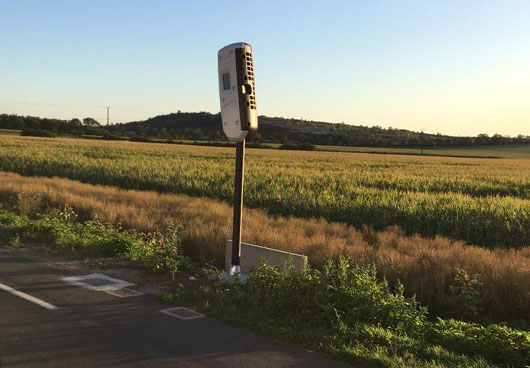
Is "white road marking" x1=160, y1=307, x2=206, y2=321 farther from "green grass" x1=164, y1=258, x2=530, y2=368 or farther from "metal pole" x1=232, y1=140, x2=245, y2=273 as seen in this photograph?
"metal pole" x1=232, y1=140, x2=245, y2=273

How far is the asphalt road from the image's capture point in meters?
4.29

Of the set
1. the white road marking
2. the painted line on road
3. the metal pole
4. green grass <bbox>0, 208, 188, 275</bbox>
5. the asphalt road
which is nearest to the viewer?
the asphalt road

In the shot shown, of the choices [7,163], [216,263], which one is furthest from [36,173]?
[216,263]

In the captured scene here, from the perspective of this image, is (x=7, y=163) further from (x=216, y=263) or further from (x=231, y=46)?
(x=231, y=46)

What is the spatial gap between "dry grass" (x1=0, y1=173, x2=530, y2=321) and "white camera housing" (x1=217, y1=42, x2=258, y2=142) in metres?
2.89

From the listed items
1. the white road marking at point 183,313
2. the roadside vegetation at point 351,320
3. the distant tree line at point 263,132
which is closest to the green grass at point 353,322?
the roadside vegetation at point 351,320

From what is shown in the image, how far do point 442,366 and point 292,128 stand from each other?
15228cm

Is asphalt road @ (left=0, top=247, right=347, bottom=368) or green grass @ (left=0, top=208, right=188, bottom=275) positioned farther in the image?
green grass @ (left=0, top=208, right=188, bottom=275)

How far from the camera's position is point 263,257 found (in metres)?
6.97

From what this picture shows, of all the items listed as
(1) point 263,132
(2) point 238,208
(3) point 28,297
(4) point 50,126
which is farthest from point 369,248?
(1) point 263,132

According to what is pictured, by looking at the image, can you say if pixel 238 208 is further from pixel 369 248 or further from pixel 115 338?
pixel 369 248

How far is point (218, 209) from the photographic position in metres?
13.1

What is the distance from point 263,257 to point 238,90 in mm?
2397

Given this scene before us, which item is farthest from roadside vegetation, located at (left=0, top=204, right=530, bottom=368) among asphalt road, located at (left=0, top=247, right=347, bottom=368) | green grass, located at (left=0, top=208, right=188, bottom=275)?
green grass, located at (left=0, top=208, right=188, bottom=275)
